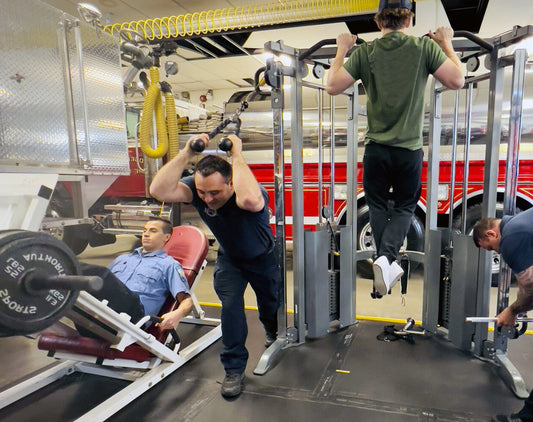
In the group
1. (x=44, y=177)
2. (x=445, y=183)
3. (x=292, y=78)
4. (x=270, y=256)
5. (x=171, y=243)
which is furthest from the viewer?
(x=445, y=183)

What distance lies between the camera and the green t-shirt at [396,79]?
1.97m

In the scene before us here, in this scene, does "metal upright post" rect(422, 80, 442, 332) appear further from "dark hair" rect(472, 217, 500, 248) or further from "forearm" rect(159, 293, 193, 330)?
"forearm" rect(159, 293, 193, 330)

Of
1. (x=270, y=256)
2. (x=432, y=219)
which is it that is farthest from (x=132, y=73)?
(x=432, y=219)

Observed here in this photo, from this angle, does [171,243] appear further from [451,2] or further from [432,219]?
[451,2]

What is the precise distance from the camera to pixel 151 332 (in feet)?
7.98

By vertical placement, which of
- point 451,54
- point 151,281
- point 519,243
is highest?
point 451,54

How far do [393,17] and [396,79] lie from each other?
0.31 meters

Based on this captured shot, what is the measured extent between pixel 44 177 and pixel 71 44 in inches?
46.5

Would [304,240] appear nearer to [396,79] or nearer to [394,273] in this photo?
[394,273]

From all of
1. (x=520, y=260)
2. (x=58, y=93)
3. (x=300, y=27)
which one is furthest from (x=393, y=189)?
(x=300, y=27)

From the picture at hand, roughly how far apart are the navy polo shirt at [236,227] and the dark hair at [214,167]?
5.5 inches

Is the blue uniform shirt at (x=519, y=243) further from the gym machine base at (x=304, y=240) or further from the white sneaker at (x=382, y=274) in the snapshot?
the gym machine base at (x=304, y=240)

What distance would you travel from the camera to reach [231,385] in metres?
2.28

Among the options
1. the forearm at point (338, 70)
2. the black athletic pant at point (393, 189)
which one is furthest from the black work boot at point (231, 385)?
the forearm at point (338, 70)
